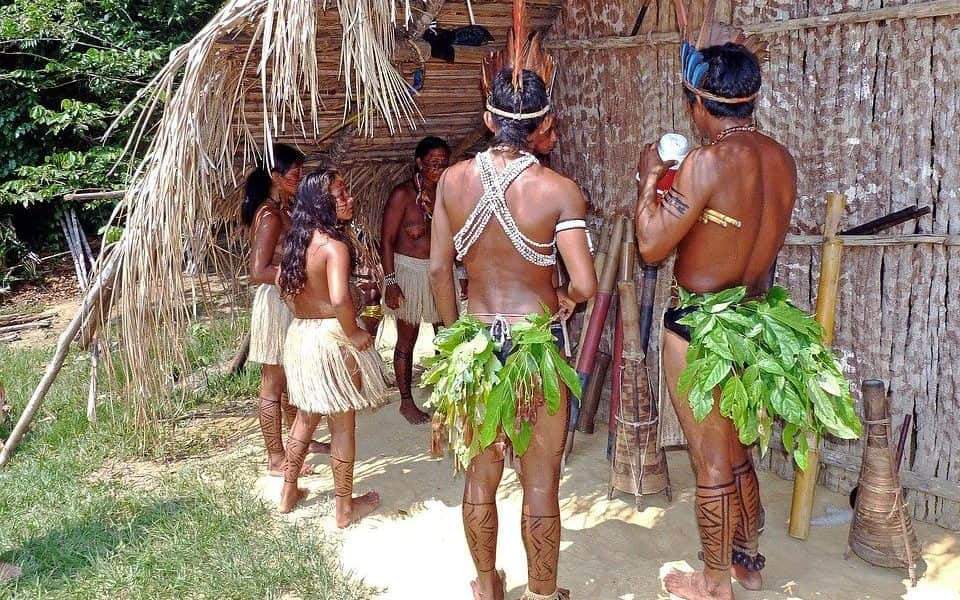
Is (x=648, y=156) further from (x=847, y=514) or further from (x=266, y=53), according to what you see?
(x=847, y=514)

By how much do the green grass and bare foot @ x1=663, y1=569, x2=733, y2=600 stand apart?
3.95 ft

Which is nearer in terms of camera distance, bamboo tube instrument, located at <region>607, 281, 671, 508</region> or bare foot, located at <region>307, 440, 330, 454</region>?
bamboo tube instrument, located at <region>607, 281, 671, 508</region>

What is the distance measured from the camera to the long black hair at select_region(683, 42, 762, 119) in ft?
9.16

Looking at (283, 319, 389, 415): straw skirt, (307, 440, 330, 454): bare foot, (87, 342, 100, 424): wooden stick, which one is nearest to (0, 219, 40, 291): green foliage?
(87, 342, 100, 424): wooden stick

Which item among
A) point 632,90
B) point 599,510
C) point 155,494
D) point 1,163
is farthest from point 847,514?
point 1,163

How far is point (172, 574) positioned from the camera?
3.36m

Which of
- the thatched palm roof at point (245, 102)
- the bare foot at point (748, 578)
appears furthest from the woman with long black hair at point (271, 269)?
the bare foot at point (748, 578)

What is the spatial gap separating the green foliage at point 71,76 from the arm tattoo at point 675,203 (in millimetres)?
7381

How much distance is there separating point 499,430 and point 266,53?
1640 millimetres

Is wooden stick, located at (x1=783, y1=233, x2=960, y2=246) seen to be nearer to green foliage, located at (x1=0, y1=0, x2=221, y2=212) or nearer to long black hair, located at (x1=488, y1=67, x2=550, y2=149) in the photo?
long black hair, located at (x1=488, y1=67, x2=550, y2=149)

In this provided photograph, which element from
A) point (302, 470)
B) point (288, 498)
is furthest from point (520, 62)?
point (302, 470)

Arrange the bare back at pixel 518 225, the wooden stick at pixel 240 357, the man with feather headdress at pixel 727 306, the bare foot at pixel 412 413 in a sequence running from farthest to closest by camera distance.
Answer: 1. the wooden stick at pixel 240 357
2. the bare foot at pixel 412 413
3. the man with feather headdress at pixel 727 306
4. the bare back at pixel 518 225

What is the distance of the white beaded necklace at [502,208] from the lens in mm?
2662

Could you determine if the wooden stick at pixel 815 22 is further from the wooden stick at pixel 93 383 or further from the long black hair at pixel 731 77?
the wooden stick at pixel 93 383
